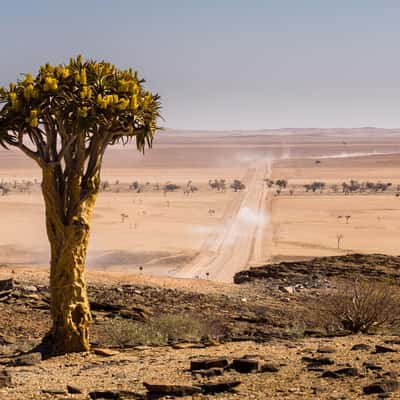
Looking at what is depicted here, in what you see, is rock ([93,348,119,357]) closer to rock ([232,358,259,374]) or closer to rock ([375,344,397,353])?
rock ([232,358,259,374])

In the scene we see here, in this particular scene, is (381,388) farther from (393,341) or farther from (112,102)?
(112,102)

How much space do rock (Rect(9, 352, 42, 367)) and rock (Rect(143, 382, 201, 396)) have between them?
311cm

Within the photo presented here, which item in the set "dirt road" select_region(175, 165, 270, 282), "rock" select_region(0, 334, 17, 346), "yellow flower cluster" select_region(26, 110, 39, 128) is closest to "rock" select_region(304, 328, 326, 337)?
"rock" select_region(0, 334, 17, 346)

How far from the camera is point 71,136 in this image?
1225 centimetres

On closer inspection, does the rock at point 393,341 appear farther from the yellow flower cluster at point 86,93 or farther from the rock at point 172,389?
the yellow flower cluster at point 86,93

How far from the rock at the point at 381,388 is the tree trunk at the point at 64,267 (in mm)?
5371

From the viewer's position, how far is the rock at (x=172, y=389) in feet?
29.2

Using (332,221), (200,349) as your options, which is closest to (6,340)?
(200,349)

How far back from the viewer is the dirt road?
36.5m

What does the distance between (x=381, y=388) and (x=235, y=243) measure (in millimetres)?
37472

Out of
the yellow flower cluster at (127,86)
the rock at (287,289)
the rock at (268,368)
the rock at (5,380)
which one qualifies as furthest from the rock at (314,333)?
the rock at (287,289)

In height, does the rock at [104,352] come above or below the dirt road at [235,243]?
above

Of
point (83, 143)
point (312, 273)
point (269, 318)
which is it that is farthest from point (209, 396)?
point (312, 273)

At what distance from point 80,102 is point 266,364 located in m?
4.79
